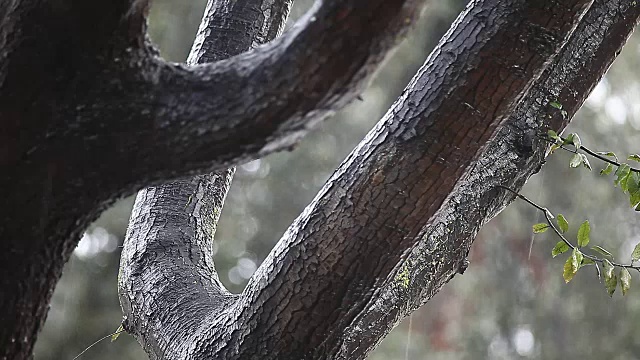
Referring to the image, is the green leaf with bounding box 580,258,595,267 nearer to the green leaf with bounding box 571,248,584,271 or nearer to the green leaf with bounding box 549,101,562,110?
the green leaf with bounding box 571,248,584,271

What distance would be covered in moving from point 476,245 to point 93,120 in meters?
5.79

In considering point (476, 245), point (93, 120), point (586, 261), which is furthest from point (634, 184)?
point (476, 245)

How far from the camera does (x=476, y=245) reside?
20.8 feet

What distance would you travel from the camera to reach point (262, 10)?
1761mm

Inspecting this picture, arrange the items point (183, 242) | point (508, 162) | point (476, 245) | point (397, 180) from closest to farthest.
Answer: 1. point (397, 180)
2. point (508, 162)
3. point (183, 242)
4. point (476, 245)

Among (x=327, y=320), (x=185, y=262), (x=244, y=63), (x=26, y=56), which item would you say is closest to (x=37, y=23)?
(x=26, y=56)

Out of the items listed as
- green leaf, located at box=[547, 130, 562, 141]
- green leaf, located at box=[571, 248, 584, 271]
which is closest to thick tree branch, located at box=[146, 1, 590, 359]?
green leaf, located at box=[547, 130, 562, 141]

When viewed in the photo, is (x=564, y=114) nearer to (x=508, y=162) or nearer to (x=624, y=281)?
(x=508, y=162)

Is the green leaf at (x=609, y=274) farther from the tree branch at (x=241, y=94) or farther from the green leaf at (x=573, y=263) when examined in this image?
the tree branch at (x=241, y=94)

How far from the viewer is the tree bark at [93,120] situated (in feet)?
2.53

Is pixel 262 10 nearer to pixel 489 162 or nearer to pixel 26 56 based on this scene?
pixel 489 162

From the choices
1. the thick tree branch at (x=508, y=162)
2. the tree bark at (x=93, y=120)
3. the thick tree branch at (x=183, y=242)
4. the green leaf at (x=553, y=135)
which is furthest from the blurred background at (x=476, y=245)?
the tree bark at (x=93, y=120)

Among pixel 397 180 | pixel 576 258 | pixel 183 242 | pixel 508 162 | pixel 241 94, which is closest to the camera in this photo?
pixel 241 94

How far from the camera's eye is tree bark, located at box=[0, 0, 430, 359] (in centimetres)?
77
